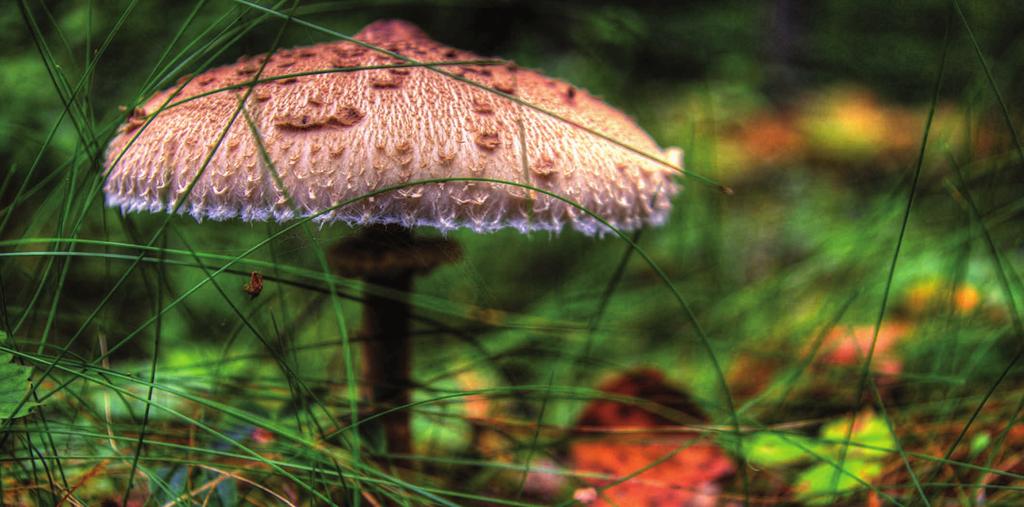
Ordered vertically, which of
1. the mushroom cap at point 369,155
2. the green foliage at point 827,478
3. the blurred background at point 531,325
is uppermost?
the mushroom cap at point 369,155

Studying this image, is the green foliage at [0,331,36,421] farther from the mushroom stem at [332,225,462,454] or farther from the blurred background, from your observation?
the mushroom stem at [332,225,462,454]

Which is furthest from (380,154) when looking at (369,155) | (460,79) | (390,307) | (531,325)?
(531,325)

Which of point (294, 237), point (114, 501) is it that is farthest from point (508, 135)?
point (114, 501)

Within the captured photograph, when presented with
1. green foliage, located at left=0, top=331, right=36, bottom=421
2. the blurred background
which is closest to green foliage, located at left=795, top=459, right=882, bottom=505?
the blurred background

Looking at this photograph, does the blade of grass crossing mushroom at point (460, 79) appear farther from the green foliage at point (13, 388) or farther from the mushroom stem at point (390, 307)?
the green foliage at point (13, 388)

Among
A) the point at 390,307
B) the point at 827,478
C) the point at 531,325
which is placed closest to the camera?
the point at 827,478

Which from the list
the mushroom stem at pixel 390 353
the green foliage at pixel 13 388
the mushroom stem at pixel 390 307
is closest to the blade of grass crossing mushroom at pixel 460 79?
the mushroom stem at pixel 390 307

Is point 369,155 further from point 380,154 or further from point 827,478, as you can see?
point 827,478
